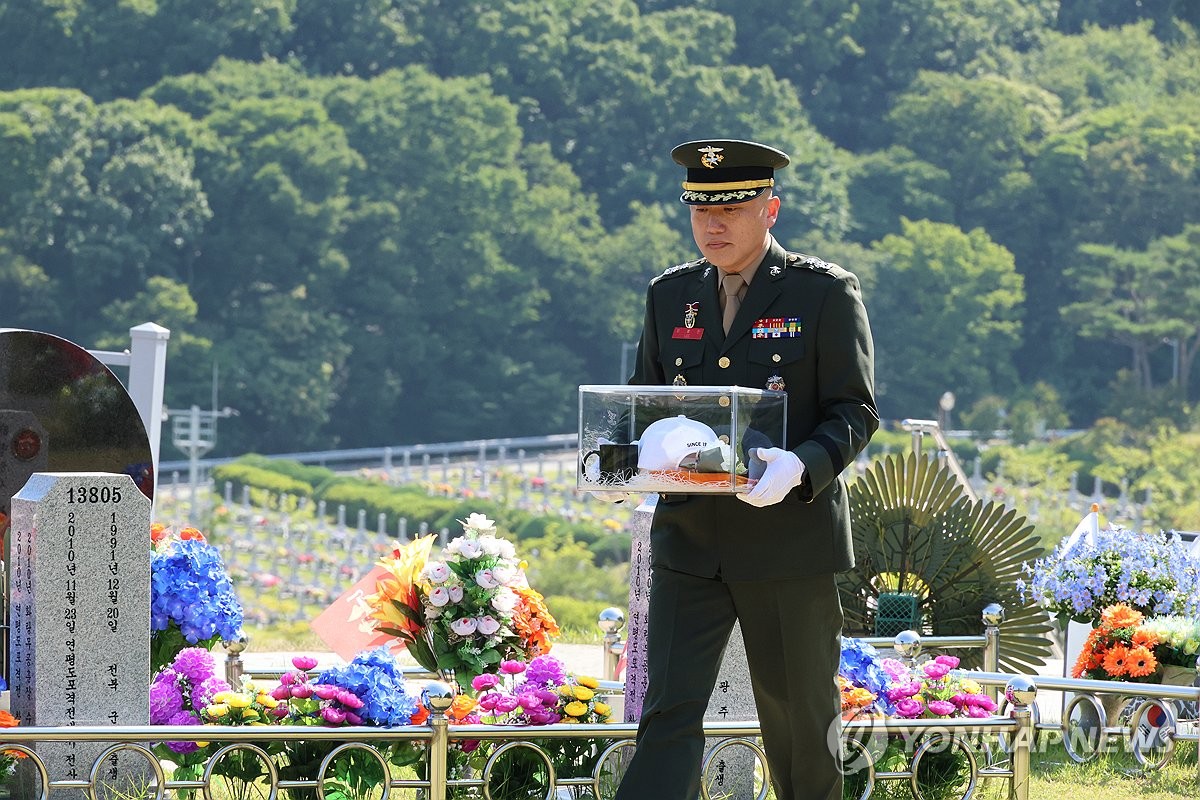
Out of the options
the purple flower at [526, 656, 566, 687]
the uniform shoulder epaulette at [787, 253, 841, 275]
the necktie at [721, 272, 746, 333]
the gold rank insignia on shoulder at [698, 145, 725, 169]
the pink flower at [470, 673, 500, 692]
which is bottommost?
the pink flower at [470, 673, 500, 692]

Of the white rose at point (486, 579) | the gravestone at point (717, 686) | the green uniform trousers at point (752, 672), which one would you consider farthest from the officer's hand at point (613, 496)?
the white rose at point (486, 579)

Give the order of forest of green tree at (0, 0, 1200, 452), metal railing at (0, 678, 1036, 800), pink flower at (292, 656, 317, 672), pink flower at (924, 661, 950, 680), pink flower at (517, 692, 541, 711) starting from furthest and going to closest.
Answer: forest of green tree at (0, 0, 1200, 452) < pink flower at (924, 661, 950, 680) < pink flower at (292, 656, 317, 672) < pink flower at (517, 692, 541, 711) < metal railing at (0, 678, 1036, 800)

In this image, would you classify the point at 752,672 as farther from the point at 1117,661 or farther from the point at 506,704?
the point at 1117,661

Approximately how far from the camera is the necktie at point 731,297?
458cm

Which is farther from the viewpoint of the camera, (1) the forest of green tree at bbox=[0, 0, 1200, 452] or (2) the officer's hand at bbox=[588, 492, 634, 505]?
(1) the forest of green tree at bbox=[0, 0, 1200, 452]

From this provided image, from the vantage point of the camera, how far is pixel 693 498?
14.6 ft

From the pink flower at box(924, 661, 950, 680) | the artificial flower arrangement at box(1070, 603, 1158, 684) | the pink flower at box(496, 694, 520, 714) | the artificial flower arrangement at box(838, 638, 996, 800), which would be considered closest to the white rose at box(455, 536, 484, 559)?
the pink flower at box(496, 694, 520, 714)

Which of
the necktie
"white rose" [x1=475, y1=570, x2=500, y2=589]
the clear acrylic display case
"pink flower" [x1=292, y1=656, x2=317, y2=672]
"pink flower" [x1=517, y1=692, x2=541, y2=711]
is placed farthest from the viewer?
"white rose" [x1=475, y1=570, x2=500, y2=589]

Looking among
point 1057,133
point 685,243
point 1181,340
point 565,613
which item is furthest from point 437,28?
point 565,613

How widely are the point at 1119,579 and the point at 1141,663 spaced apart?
563 mm

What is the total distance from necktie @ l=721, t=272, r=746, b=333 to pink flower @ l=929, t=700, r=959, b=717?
1707 millimetres

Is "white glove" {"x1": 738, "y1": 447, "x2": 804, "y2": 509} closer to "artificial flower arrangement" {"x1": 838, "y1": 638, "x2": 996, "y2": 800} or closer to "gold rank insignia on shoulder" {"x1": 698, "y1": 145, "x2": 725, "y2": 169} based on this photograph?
"gold rank insignia on shoulder" {"x1": 698, "y1": 145, "x2": 725, "y2": 169}

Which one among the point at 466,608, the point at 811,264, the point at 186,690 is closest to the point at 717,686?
the point at 466,608

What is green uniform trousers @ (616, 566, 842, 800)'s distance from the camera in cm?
435
